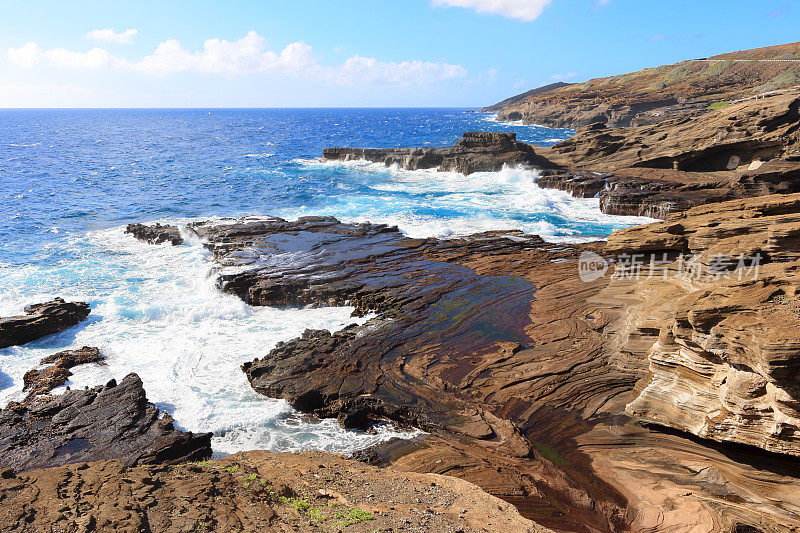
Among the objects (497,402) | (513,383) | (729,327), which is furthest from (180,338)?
(729,327)

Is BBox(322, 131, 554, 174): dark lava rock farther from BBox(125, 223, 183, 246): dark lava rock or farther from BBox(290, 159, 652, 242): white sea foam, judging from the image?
BBox(125, 223, 183, 246): dark lava rock

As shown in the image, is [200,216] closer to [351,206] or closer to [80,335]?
[351,206]

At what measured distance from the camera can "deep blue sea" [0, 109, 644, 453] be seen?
15341mm

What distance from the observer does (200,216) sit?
40219mm

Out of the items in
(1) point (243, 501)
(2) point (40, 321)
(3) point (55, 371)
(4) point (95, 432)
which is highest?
(1) point (243, 501)

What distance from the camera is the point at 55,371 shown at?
16375mm

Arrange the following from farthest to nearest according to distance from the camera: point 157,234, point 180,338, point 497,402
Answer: point 157,234, point 180,338, point 497,402

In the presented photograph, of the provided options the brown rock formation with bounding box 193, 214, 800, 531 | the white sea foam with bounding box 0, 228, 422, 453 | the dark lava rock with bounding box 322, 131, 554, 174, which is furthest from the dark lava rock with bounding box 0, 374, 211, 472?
the dark lava rock with bounding box 322, 131, 554, 174

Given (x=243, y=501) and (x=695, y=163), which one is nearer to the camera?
(x=243, y=501)

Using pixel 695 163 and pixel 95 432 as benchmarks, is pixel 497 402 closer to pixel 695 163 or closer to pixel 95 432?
pixel 95 432

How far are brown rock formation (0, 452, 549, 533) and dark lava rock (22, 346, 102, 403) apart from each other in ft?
26.5

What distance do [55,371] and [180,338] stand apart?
4284 millimetres

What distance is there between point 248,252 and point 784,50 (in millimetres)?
156653

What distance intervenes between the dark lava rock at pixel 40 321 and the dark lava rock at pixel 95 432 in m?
6.12
